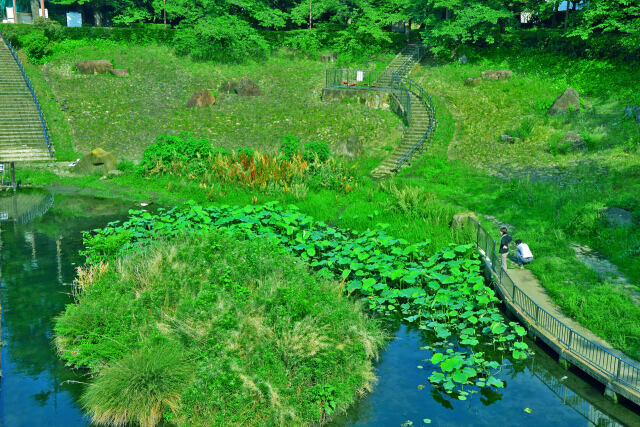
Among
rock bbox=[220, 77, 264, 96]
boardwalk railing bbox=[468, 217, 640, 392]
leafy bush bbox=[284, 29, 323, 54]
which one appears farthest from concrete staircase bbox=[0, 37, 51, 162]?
boardwalk railing bbox=[468, 217, 640, 392]

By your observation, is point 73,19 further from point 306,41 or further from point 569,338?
point 569,338

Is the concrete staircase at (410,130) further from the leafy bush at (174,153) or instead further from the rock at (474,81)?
the leafy bush at (174,153)

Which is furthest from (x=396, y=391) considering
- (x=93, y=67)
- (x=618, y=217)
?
(x=93, y=67)

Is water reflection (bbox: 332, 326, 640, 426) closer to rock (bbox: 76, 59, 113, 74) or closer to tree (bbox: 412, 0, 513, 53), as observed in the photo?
tree (bbox: 412, 0, 513, 53)

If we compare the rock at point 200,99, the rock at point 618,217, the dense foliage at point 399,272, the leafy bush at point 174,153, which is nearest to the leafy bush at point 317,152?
the leafy bush at point 174,153

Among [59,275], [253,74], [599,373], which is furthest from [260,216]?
[253,74]

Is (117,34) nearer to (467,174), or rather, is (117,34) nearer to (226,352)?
(467,174)
